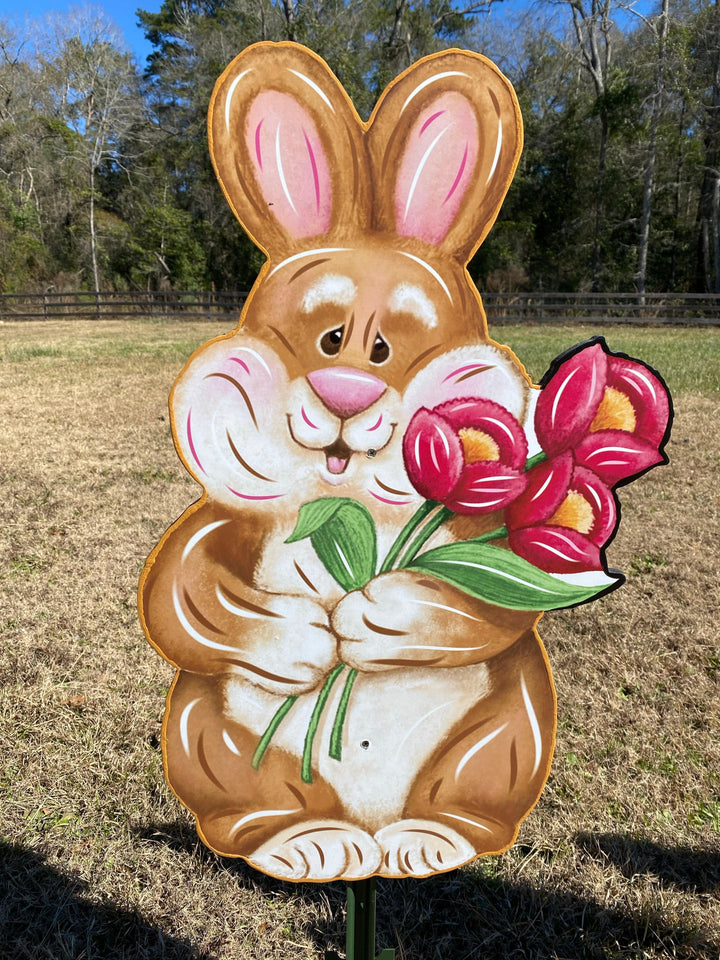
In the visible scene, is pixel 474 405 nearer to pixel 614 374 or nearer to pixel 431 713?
pixel 614 374

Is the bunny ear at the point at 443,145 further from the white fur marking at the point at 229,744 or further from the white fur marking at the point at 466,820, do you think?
the white fur marking at the point at 466,820

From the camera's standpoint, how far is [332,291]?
124cm

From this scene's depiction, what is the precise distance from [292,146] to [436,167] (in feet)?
0.86

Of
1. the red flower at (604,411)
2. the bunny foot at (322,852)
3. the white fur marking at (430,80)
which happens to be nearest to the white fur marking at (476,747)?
the bunny foot at (322,852)

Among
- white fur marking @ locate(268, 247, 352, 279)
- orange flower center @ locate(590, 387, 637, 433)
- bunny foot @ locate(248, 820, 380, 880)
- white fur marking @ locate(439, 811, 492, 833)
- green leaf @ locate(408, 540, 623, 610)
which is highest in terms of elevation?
white fur marking @ locate(268, 247, 352, 279)

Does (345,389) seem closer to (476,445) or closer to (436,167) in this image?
(476,445)

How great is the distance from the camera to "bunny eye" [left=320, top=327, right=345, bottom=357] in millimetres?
1249

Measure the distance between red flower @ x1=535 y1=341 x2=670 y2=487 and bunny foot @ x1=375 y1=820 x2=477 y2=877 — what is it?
78cm

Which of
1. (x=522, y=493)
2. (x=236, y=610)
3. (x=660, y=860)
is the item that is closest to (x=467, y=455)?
(x=522, y=493)

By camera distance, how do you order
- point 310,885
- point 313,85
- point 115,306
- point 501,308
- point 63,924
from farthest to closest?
point 115,306, point 501,308, point 310,885, point 63,924, point 313,85

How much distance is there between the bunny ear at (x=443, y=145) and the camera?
49.0 inches

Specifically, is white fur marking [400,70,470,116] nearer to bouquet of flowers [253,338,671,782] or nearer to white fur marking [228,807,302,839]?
bouquet of flowers [253,338,671,782]

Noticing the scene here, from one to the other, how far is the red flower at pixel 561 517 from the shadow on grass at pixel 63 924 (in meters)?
1.33

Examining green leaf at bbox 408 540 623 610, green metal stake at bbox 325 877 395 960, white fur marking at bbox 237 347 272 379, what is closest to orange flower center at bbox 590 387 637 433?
green leaf at bbox 408 540 623 610
